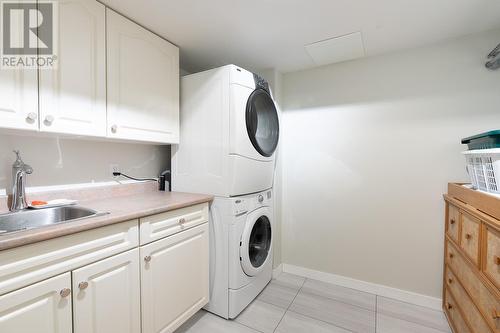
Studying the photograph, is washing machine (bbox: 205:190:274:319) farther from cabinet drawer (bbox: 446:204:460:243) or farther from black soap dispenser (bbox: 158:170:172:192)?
cabinet drawer (bbox: 446:204:460:243)

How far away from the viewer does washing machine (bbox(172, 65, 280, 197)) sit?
172 cm

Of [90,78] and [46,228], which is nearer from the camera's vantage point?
[46,228]

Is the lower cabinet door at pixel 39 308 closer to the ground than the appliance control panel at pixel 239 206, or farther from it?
closer to the ground

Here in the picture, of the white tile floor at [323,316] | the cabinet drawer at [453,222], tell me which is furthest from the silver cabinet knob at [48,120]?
the cabinet drawer at [453,222]

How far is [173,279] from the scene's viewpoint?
1.48 m

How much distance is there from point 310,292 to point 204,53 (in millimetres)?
2356

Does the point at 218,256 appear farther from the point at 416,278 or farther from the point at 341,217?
the point at 416,278

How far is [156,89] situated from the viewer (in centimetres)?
174

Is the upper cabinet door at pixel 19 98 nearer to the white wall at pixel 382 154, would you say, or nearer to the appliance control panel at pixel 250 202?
the appliance control panel at pixel 250 202

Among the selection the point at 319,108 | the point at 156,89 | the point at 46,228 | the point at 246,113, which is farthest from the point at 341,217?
the point at 46,228

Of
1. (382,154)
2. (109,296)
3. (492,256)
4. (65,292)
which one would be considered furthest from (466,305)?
(65,292)

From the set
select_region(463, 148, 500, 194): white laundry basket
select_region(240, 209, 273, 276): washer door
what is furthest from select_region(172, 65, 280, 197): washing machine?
select_region(463, 148, 500, 194): white laundry basket

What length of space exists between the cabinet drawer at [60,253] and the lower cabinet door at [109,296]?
2.0 inches

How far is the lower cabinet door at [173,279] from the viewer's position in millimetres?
1319
